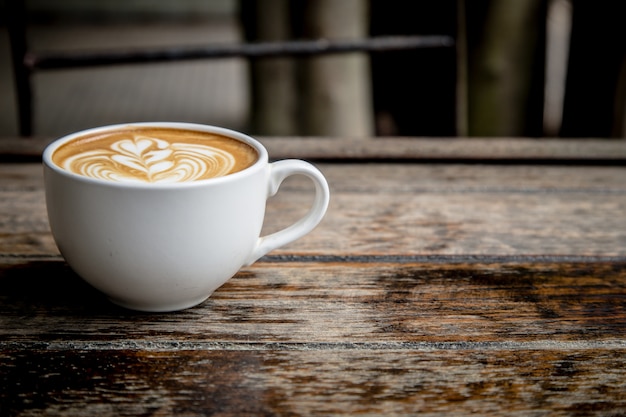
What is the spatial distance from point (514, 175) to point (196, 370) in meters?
0.68

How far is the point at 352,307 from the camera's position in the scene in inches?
27.0

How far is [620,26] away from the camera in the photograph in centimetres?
185

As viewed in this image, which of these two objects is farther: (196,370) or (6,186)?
(6,186)

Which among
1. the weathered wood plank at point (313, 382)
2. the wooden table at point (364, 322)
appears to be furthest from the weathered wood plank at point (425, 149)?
the weathered wood plank at point (313, 382)

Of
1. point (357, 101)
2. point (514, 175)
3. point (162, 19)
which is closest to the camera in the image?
point (514, 175)

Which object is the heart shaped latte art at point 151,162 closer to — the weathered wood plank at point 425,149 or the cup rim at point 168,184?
the cup rim at point 168,184

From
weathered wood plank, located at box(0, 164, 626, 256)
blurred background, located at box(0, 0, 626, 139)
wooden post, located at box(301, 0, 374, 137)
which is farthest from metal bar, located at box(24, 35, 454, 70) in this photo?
wooden post, located at box(301, 0, 374, 137)

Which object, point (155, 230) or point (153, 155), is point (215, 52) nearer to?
point (153, 155)

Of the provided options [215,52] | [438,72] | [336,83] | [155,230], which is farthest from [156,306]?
[336,83]

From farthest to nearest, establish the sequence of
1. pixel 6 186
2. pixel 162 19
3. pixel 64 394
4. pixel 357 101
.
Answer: pixel 162 19, pixel 357 101, pixel 6 186, pixel 64 394

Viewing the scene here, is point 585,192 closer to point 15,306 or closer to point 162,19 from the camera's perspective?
point 15,306

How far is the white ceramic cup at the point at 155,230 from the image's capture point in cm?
58

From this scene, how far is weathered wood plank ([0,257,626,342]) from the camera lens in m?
0.63

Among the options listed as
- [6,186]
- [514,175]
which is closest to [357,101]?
[514,175]
